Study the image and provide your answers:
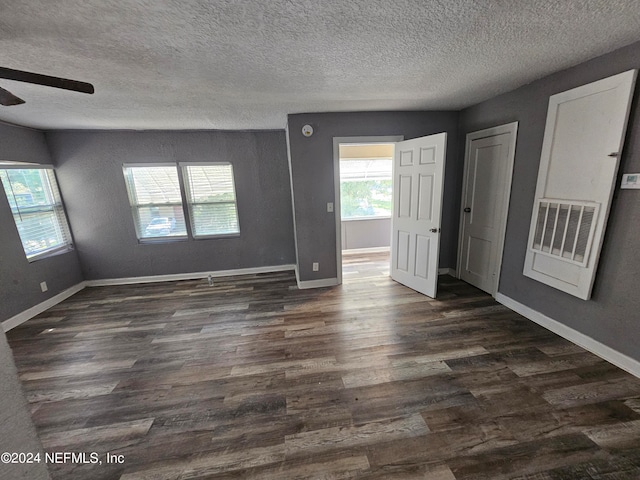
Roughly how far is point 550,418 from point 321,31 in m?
2.76

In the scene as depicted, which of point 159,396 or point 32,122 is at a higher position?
point 32,122

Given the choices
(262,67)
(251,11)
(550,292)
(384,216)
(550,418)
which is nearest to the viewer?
(251,11)

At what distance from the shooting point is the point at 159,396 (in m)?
1.84

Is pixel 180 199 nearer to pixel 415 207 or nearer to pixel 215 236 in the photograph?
pixel 215 236

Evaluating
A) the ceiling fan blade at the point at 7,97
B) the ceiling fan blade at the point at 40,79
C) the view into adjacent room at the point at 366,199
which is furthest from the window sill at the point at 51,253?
the view into adjacent room at the point at 366,199

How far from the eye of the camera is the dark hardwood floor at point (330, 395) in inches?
53.6

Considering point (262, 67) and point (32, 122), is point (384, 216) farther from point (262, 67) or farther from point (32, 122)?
point (32, 122)

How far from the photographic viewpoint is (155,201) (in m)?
3.91

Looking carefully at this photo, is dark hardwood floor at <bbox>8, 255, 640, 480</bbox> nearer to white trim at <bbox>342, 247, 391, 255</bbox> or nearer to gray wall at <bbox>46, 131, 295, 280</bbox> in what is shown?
gray wall at <bbox>46, 131, 295, 280</bbox>

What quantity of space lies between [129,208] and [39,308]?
166 cm

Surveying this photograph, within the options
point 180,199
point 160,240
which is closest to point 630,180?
point 180,199

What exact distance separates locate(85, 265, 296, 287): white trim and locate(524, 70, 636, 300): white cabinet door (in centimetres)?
342

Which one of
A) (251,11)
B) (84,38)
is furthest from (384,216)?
(84,38)

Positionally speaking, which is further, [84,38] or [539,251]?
[539,251]
